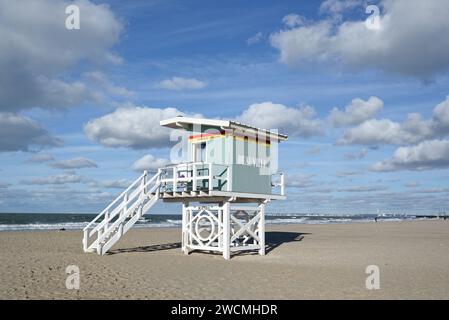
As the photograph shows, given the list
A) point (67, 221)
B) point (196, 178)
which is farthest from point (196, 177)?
point (67, 221)

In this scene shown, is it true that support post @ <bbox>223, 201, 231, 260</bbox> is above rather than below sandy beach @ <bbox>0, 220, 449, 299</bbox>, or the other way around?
above

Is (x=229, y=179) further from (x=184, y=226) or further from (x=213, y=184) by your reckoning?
(x=184, y=226)

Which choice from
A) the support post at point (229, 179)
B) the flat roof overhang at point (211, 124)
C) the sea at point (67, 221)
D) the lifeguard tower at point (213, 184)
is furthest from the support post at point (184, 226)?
the sea at point (67, 221)

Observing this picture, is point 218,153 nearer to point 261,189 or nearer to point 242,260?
point 261,189

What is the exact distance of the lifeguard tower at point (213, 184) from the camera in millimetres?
16484

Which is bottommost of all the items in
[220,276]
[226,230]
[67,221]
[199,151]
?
[67,221]

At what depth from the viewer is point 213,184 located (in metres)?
16.6

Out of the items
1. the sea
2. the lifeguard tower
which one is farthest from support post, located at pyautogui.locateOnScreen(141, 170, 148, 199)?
the sea

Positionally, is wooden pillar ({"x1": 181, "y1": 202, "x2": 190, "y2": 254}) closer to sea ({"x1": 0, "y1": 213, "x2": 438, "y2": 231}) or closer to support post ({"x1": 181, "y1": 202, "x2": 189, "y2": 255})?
support post ({"x1": 181, "y1": 202, "x2": 189, "y2": 255})

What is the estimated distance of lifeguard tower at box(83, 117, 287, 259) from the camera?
16484mm

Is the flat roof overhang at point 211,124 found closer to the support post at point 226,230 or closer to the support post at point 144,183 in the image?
the support post at point 144,183

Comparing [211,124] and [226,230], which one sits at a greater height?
[211,124]

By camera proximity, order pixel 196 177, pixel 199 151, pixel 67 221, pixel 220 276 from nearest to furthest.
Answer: pixel 220 276 < pixel 196 177 < pixel 199 151 < pixel 67 221

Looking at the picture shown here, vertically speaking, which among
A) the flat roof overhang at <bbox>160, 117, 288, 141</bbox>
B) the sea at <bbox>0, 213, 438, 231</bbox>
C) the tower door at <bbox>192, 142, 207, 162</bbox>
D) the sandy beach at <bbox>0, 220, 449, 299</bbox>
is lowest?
the sea at <bbox>0, 213, 438, 231</bbox>
